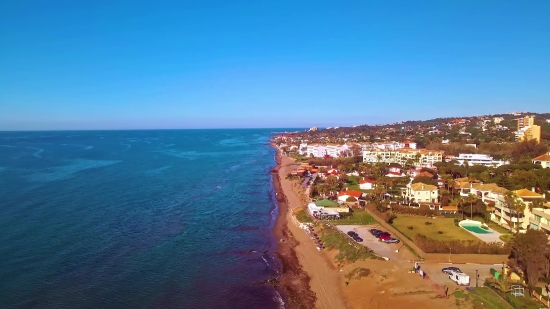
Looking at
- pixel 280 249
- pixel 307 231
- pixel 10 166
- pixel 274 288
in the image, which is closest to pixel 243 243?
pixel 280 249

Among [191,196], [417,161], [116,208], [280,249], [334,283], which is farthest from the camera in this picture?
[417,161]

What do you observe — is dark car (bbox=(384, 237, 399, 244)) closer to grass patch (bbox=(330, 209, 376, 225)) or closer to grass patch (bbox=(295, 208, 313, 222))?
grass patch (bbox=(330, 209, 376, 225))

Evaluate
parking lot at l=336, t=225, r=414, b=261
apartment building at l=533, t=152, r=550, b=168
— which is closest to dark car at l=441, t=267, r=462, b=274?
parking lot at l=336, t=225, r=414, b=261

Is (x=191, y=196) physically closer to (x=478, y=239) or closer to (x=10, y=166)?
(x=478, y=239)

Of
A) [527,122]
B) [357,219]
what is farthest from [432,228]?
[527,122]

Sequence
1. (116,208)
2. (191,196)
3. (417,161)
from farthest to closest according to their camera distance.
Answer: (417,161) → (191,196) → (116,208)

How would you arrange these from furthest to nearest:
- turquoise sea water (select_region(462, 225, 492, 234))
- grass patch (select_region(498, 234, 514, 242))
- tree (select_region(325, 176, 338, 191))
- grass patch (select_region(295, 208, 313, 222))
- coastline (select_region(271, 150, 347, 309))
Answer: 1. tree (select_region(325, 176, 338, 191))
2. grass patch (select_region(295, 208, 313, 222))
3. turquoise sea water (select_region(462, 225, 492, 234))
4. grass patch (select_region(498, 234, 514, 242))
5. coastline (select_region(271, 150, 347, 309))

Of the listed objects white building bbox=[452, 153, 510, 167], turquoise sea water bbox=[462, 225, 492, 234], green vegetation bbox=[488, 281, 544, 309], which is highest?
white building bbox=[452, 153, 510, 167]
